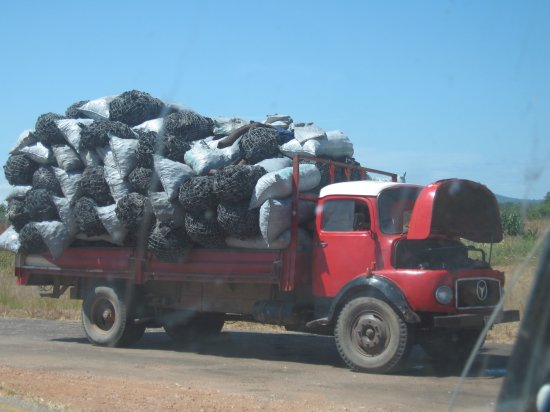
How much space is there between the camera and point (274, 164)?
11.4 metres

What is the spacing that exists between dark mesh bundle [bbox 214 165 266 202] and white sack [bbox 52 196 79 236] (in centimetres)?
330

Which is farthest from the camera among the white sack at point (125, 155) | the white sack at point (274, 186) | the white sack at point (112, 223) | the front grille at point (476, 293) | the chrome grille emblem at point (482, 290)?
A: the white sack at point (112, 223)

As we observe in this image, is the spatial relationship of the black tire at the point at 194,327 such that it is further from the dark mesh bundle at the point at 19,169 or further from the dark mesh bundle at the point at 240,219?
the dark mesh bundle at the point at 19,169

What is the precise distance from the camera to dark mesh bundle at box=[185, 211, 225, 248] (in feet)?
37.6

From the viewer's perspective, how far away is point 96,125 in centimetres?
1298

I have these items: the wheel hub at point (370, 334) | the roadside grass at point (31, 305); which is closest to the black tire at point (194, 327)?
the wheel hub at point (370, 334)

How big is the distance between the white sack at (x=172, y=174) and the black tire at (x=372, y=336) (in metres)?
3.13

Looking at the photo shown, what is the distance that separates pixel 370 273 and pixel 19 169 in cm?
684

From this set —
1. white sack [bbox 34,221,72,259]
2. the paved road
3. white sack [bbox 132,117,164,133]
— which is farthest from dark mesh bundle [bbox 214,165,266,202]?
white sack [bbox 34,221,72,259]

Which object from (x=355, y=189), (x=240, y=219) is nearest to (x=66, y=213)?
(x=240, y=219)

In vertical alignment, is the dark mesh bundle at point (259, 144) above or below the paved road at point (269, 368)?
above

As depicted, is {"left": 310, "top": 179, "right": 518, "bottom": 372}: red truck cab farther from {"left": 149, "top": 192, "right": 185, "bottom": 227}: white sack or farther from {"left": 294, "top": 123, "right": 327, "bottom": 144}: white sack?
{"left": 149, "top": 192, "right": 185, "bottom": 227}: white sack

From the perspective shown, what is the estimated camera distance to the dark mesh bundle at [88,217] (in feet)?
42.0

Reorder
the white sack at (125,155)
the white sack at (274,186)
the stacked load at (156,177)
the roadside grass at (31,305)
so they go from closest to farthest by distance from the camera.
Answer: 1. the white sack at (274,186)
2. the stacked load at (156,177)
3. the white sack at (125,155)
4. the roadside grass at (31,305)
